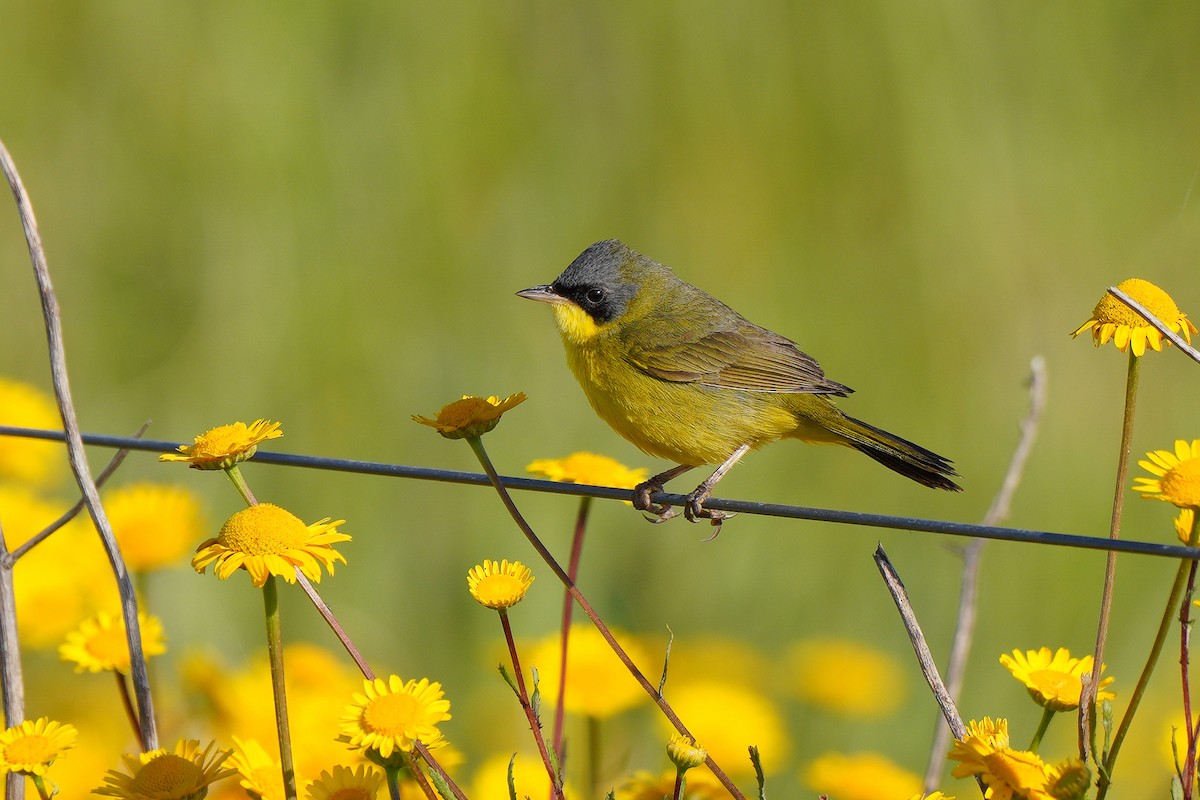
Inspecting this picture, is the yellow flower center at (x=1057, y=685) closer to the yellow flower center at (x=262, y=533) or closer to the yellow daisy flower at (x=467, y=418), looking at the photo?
the yellow daisy flower at (x=467, y=418)

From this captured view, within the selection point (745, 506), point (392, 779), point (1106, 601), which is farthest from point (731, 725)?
point (392, 779)

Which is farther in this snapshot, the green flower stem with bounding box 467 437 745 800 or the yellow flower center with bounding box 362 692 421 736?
the green flower stem with bounding box 467 437 745 800

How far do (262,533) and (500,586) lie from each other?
0.35 m

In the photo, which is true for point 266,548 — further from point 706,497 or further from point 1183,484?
point 706,497

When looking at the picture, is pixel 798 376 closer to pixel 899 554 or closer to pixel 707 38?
pixel 899 554

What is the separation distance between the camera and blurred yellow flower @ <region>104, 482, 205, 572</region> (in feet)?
9.09

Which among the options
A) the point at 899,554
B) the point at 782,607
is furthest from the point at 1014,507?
the point at 782,607

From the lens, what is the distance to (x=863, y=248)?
21.1 ft

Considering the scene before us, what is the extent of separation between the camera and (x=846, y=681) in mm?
3814

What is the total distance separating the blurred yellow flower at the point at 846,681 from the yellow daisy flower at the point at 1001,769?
6.83ft

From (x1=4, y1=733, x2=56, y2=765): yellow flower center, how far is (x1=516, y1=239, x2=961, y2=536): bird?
1.76 metres

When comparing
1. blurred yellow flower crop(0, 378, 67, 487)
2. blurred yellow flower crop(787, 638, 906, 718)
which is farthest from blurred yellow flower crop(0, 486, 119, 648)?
blurred yellow flower crop(787, 638, 906, 718)

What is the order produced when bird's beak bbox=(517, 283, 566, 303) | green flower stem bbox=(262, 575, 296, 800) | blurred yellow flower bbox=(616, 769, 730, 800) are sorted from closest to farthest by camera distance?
green flower stem bbox=(262, 575, 296, 800) < blurred yellow flower bbox=(616, 769, 730, 800) < bird's beak bbox=(517, 283, 566, 303)

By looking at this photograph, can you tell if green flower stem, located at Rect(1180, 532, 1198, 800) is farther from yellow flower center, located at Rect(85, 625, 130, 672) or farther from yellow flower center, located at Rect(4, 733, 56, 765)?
yellow flower center, located at Rect(85, 625, 130, 672)
